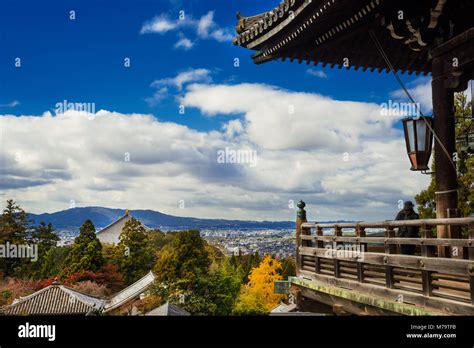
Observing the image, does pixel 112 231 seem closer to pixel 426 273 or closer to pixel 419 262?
pixel 419 262

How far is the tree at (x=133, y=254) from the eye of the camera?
48875 mm

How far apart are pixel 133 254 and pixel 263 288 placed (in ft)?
48.0

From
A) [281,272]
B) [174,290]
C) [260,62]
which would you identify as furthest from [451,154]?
[281,272]

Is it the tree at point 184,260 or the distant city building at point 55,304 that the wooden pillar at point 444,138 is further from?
the tree at point 184,260

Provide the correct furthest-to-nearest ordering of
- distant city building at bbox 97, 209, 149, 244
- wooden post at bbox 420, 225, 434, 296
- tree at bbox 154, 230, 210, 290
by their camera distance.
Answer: distant city building at bbox 97, 209, 149, 244 → tree at bbox 154, 230, 210, 290 → wooden post at bbox 420, 225, 434, 296

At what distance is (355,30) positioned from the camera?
9.43m

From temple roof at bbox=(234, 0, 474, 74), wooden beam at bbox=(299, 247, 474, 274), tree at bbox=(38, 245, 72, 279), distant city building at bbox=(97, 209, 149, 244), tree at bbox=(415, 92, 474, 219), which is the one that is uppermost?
temple roof at bbox=(234, 0, 474, 74)

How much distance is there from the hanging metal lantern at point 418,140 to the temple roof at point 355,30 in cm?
119

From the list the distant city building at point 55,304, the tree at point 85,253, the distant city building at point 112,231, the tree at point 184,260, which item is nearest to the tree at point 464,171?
the distant city building at point 55,304

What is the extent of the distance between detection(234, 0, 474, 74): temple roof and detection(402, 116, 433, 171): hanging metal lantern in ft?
3.90

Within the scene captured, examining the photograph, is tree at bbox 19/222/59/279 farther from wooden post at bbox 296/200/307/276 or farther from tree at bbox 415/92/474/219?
wooden post at bbox 296/200/307/276

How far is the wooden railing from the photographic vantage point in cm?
615

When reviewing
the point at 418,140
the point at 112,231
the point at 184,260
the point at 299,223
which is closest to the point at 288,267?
the point at 184,260

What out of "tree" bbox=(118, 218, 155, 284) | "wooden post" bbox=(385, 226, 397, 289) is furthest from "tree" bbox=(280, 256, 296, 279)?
"wooden post" bbox=(385, 226, 397, 289)
